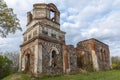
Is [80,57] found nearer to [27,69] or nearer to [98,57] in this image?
[98,57]

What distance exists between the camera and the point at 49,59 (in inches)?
752

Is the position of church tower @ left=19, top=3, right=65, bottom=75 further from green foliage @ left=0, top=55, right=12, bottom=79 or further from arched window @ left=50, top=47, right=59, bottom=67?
green foliage @ left=0, top=55, right=12, bottom=79

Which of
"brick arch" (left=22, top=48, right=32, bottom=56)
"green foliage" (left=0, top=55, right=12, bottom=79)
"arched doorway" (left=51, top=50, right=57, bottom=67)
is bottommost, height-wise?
"green foliage" (left=0, top=55, right=12, bottom=79)

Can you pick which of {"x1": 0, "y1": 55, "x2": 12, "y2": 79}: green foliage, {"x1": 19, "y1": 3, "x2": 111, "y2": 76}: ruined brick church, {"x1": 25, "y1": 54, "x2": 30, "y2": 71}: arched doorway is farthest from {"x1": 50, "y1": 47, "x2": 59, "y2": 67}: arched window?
{"x1": 0, "y1": 55, "x2": 12, "y2": 79}: green foliage

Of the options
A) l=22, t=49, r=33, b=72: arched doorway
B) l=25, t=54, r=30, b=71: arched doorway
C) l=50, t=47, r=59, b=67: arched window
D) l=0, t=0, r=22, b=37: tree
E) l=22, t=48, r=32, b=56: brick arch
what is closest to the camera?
l=0, t=0, r=22, b=37: tree

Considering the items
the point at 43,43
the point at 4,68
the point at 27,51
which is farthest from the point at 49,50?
the point at 4,68

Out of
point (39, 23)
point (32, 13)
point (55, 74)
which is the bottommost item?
point (55, 74)

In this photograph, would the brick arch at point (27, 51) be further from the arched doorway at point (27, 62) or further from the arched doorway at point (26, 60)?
the arched doorway at point (27, 62)

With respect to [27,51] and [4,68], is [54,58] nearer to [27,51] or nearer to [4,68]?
[27,51]

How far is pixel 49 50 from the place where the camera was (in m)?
19.4

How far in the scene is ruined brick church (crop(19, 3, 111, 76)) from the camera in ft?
60.7

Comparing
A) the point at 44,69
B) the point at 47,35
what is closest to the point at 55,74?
the point at 44,69

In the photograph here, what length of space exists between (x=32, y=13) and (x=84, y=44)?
9.34 metres

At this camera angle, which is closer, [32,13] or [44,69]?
[44,69]
